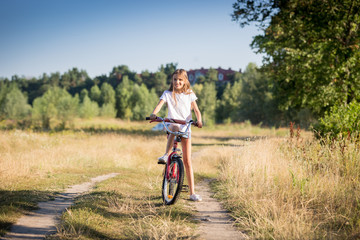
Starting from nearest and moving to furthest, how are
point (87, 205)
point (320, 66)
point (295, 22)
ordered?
1. point (87, 205)
2. point (295, 22)
3. point (320, 66)

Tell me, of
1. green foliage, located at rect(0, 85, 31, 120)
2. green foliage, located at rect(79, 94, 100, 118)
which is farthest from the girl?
green foliage, located at rect(0, 85, 31, 120)

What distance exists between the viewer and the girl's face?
16.0 ft

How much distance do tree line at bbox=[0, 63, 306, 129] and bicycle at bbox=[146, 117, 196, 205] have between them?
2462 centimetres

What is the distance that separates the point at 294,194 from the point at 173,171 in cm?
205

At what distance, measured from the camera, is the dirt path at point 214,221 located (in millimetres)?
3681

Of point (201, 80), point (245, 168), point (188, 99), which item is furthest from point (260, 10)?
point (201, 80)

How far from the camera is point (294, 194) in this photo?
16.0ft

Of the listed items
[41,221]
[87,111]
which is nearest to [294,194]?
[41,221]

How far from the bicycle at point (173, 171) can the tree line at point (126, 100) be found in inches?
969

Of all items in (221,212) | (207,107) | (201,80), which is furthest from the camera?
(201,80)

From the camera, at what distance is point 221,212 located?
16.1 ft

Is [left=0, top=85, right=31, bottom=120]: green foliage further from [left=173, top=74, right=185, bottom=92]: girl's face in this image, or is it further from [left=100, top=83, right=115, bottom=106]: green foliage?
[left=173, top=74, right=185, bottom=92]: girl's face

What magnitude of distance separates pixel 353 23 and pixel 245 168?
10.3 m

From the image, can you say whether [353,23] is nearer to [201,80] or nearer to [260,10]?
[260,10]
